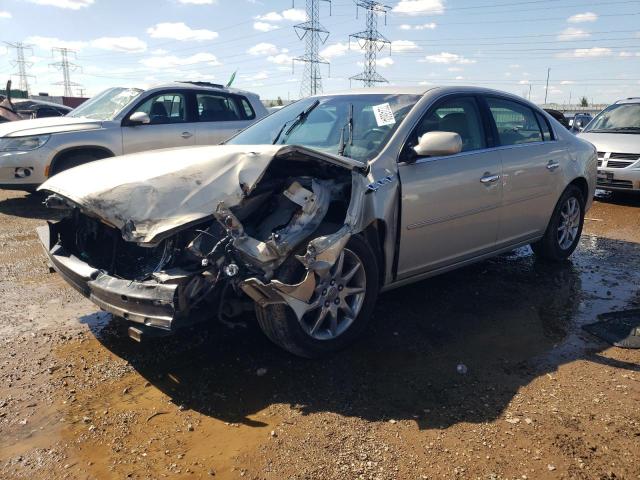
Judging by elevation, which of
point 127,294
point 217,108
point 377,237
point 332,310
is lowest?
point 332,310

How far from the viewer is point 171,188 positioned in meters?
3.18

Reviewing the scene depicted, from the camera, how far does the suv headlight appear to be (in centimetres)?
768

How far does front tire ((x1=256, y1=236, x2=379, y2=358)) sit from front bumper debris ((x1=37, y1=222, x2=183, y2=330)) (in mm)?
553

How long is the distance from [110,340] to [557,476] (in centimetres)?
290

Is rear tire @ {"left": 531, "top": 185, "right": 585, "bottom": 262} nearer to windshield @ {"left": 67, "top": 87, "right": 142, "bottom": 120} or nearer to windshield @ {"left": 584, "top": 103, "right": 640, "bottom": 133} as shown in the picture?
windshield @ {"left": 584, "top": 103, "right": 640, "bottom": 133}

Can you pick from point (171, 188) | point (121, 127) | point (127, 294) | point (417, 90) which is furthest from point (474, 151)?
point (121, 127)

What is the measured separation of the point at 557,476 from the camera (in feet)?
8.15

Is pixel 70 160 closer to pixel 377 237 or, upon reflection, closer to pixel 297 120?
pixel 297 120

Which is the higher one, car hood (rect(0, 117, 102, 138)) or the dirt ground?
car hood (rect(0, 117, 102, 138))

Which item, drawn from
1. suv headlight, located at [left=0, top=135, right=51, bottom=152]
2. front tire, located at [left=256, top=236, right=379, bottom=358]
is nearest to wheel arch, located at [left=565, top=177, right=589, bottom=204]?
front tire, located at [left=256, top=236, right=379, bottom=358]

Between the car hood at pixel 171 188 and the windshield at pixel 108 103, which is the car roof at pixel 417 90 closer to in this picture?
the car hood at pixel 171 188

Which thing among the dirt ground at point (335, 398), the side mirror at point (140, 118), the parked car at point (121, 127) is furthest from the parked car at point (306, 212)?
the parked car at point (121, 127)

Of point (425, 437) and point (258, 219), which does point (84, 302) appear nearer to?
point (258, 219)

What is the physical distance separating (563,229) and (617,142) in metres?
5.07
